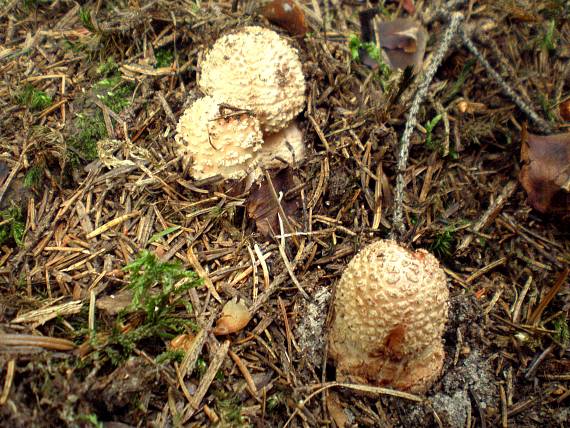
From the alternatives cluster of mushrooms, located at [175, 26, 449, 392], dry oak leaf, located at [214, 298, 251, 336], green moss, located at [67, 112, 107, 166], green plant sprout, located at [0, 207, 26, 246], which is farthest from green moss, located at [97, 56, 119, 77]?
dry oak leaf, located at [214, 298, 251, 336]

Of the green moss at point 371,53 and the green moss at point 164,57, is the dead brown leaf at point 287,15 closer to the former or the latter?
the green moss at point 371,53

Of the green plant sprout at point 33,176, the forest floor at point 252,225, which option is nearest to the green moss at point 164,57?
the forest floor at point 252,225

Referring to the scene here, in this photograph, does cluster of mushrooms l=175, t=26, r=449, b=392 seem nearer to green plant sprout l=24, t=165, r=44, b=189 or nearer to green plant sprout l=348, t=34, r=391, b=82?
green plant sprout l=348, t=34, r=391, b=82

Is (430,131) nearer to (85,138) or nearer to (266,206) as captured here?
(266,206)

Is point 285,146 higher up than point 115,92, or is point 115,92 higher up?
point 115,92

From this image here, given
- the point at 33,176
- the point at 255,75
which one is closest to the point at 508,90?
the point at 255,75

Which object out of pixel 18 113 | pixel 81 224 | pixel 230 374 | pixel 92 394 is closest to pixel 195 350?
pixel 230 374

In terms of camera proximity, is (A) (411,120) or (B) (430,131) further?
(B) (430,131)
